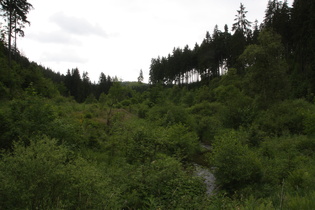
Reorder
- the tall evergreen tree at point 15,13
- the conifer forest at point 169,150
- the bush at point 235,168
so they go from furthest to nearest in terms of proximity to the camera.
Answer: the tall evergreen tree at point 15,13
the bush at point 235,168
the conifer forest at point 169,150

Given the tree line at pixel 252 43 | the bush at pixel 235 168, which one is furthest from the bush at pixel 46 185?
the tree line at pixel 252 43

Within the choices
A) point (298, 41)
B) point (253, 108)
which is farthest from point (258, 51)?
point (298, 41)

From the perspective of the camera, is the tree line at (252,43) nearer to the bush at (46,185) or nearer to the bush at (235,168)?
the bush at (235,168)

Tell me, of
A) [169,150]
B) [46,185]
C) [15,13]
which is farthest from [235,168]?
[15,13]

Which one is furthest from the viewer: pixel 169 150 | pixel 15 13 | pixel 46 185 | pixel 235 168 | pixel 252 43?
pixel 252 43

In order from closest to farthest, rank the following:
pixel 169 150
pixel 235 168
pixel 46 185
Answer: pixel 46 185
pixel 235 168
pixel 169 150

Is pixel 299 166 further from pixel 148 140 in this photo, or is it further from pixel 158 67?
pixel 158 67

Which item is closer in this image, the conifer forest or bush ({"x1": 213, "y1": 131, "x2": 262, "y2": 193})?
the conifer forest

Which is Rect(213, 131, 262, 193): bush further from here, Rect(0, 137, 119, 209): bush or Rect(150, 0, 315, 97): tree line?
Rect(150, 0, 315, 97): tree line

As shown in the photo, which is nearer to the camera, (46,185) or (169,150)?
(46,185)

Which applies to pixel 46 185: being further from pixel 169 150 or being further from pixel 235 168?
pixel 169 150

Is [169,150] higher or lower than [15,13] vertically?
lower

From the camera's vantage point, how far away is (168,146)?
11758mm

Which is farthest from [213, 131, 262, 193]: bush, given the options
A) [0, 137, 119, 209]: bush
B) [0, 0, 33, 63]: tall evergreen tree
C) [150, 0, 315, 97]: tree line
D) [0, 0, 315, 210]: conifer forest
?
[0, 0, 33, 63]: tall evergreen tree
